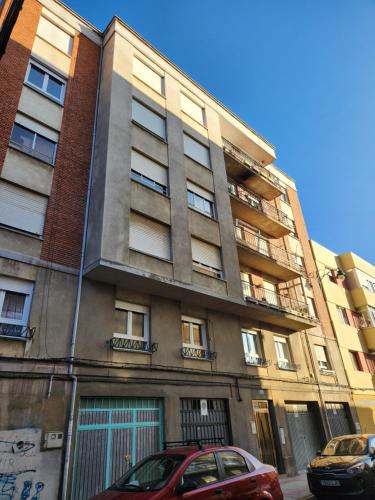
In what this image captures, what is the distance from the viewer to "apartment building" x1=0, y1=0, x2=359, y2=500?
8180 millimetres

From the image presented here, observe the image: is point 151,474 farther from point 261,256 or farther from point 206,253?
point 261,256

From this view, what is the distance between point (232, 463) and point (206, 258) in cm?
791

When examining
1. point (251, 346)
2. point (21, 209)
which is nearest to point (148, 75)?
point (21, 209)

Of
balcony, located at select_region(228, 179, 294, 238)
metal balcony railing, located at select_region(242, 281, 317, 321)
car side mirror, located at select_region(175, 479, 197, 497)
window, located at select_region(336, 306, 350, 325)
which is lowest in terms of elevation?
car side mirror, located at select_region(175, 479, 197, 497)

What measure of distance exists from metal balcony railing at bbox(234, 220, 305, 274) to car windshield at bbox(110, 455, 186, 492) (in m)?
11.1

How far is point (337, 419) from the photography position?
16.2 m

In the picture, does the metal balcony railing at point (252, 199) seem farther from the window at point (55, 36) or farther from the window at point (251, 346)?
the window at point (55, 36)

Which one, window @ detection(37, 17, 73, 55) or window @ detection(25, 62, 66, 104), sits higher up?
window @ detection(37, 17, 73, 55)

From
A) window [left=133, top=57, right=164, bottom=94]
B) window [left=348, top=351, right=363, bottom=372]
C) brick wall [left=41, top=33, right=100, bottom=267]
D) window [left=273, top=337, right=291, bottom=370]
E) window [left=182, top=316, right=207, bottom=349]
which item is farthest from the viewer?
window [left=348, top=351, right=363, bottom=372]

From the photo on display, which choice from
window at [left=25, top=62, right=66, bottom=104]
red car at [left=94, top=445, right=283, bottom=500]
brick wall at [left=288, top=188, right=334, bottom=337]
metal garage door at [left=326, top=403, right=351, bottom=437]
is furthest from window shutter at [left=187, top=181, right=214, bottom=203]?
metal garage door at [left=326, top=403, right=351, bottom=437]

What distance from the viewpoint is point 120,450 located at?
8.62 metres

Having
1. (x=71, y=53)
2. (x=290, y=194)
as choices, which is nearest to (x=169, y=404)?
(x=71, y=53)

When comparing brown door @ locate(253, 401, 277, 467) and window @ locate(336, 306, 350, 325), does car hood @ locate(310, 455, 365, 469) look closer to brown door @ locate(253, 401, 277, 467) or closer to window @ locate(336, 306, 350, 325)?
brown door @ locate(253, 401, 277, 467)

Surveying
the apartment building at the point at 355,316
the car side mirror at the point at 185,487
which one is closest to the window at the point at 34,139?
the car side mirror at the point at 185,487
